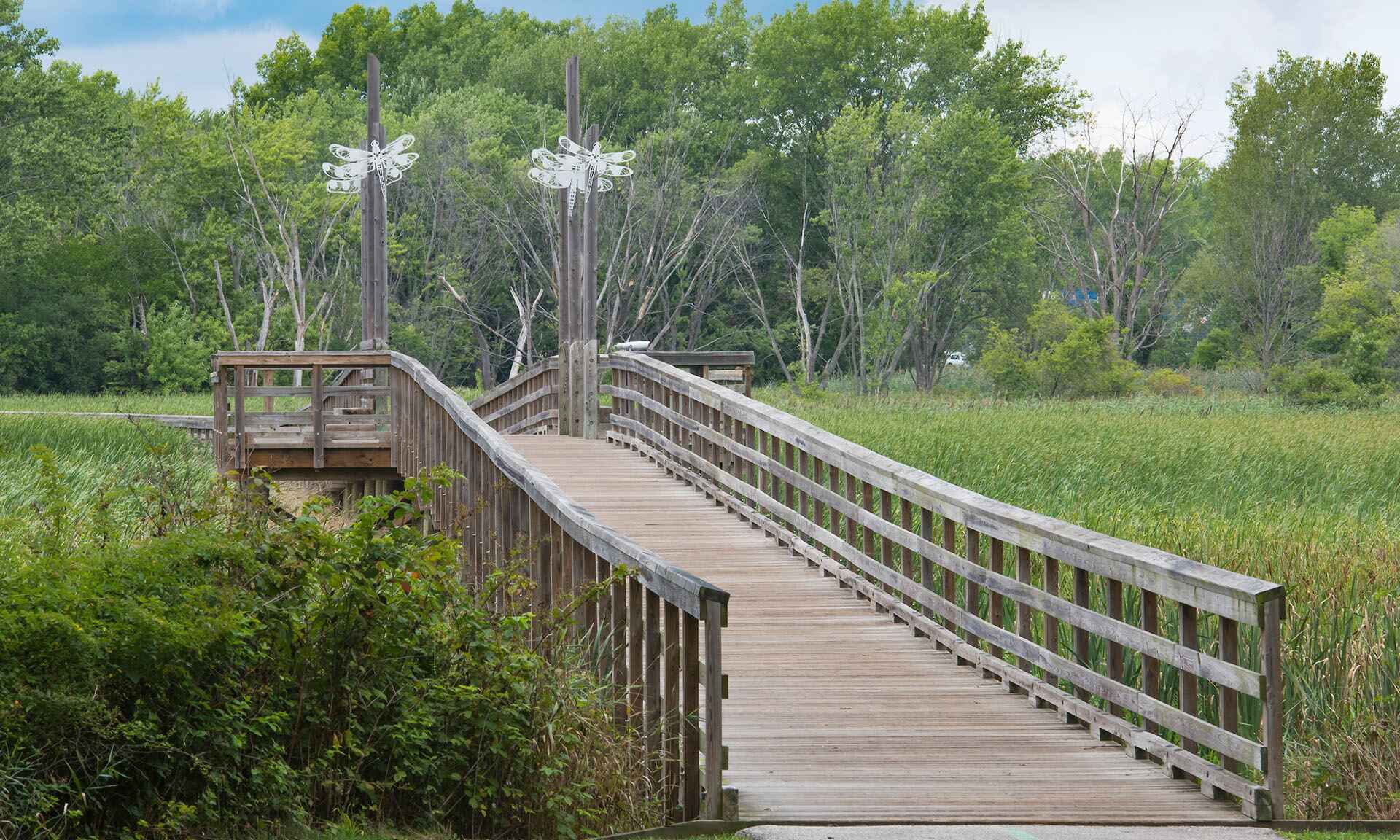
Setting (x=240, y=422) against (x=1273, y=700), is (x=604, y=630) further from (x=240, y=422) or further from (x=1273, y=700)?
(x=240, y=422)

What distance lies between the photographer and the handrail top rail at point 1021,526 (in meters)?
5.79

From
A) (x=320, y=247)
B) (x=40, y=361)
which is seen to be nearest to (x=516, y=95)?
(x=320, y=247)

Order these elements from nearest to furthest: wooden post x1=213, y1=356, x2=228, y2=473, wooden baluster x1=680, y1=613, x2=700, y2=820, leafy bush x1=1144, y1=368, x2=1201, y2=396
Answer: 1. wooden baluster x1=680, y1=613, x2=700, y2=820
2. wooden post x1=213, y1=356, x2=228, y2=473
3. leafy bush x1=1144, y1=368, x2=1201, y2=396

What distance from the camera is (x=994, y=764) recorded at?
6.41 m

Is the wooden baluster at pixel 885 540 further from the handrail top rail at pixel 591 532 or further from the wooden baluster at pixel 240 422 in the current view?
the wooden baluster at pixel 240 422

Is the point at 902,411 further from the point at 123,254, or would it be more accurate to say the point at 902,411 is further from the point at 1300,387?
the point at 123,254

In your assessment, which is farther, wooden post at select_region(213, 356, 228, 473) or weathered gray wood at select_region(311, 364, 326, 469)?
wooden post at select_region(213, 356, 228, 473)

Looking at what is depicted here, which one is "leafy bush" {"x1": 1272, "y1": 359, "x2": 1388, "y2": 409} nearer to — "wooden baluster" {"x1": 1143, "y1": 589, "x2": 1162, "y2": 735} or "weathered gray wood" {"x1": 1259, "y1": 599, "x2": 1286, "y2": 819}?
"wooden baluster" {"x1": 1143, "y1": 589, "x2": 1162, "y2": 735}

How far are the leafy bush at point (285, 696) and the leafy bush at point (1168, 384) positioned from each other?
141ft

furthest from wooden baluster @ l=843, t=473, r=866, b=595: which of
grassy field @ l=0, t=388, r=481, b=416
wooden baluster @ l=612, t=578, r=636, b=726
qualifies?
grassy field @ l=0, t=388, r=481, b=416

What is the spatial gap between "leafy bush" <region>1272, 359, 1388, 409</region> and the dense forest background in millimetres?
121

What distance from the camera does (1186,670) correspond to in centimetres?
613

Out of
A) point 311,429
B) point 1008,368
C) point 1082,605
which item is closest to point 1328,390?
point 1008,368

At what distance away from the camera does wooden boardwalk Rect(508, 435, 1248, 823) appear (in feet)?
19.0
